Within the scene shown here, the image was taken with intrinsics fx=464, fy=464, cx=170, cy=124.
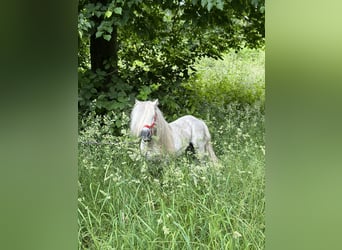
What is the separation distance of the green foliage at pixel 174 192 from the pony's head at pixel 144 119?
0.03m

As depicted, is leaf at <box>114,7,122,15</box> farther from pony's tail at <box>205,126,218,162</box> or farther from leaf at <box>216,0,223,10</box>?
pony's tail at <box>205,126,218,162</box>

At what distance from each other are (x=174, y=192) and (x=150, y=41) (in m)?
0.37

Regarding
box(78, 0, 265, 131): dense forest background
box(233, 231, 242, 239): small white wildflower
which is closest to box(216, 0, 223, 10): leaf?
box(78, 0, 265, 131): dense forest background

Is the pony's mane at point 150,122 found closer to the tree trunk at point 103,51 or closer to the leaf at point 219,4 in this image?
the tree trunk at point 103,51

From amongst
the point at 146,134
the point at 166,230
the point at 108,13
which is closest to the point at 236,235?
the point at 166,230

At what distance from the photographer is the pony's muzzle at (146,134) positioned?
107 centimetres

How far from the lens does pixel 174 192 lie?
3.41 ft

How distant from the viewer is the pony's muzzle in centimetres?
107

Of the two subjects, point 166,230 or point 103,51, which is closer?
point 166,230

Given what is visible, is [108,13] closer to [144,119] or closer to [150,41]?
[150,41]
